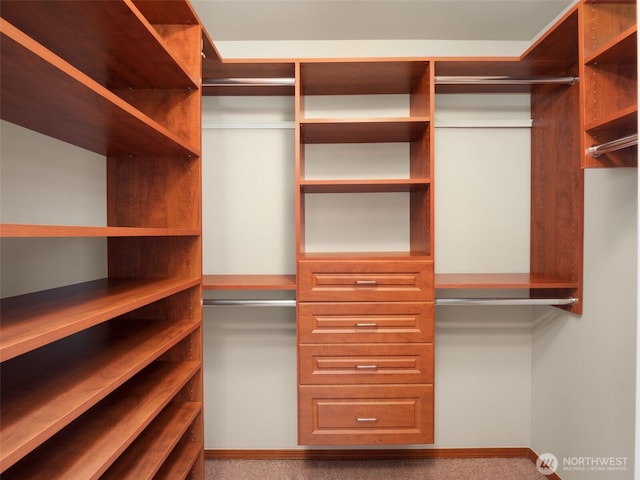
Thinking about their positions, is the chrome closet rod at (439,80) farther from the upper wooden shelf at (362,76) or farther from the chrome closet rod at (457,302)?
the chrome closet rod at (457,302)

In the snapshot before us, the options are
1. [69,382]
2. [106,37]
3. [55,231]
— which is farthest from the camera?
[106,37]

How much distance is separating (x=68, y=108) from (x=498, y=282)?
75.1 inches

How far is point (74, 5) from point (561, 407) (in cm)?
272

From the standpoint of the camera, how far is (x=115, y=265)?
1.64 m

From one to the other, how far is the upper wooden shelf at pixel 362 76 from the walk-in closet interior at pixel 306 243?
18mm

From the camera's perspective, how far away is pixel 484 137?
2.27 metres

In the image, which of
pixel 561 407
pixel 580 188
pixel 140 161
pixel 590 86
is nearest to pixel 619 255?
pixel 580 188

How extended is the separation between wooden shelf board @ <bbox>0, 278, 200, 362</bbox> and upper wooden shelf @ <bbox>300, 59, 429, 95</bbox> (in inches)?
49.1

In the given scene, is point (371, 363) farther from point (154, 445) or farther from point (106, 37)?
point (106, 37)

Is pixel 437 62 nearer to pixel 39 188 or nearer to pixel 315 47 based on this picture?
pixel 315 47

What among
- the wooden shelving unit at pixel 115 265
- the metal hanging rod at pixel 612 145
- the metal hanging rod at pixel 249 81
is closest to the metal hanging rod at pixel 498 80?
the metal hanging rod at pixel 612 145

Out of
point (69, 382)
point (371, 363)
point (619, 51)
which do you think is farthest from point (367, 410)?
point (619, 51)

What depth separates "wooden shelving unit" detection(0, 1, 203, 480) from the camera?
2.75 feet

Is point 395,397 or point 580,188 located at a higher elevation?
point 580,188
